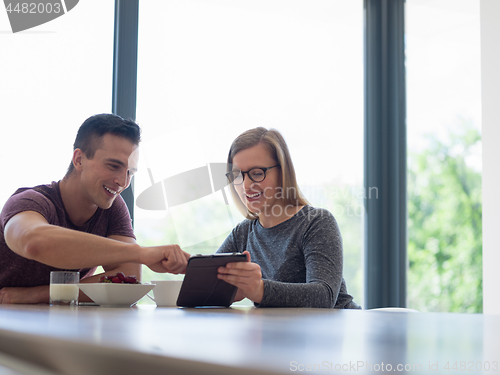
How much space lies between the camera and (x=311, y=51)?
3225mm

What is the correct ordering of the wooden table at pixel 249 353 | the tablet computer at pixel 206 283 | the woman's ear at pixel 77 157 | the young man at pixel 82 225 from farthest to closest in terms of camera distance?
the woman's ear at pixel 77 157 < the young man at pixel 82 225 < the tablet computer at pixel 206 283 < the wooden table at pixel 249 353

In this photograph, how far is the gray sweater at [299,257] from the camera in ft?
4.39

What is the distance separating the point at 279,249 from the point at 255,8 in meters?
1.89

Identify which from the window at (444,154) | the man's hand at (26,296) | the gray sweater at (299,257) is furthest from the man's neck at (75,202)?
the window at (444,154)

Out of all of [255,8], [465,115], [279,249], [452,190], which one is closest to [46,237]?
[279,249]

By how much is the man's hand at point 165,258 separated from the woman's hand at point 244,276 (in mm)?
197

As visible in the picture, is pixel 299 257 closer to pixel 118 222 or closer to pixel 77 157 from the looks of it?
pixel 118 222

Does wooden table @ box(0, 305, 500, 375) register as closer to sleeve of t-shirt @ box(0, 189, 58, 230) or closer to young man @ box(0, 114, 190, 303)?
young man @ box(0, 114, 190, 303)

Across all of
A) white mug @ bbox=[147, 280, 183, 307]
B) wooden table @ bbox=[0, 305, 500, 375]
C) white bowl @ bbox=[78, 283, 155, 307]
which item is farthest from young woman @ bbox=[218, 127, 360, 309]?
wooden table @ bbox=[0, 305, 500, 375]

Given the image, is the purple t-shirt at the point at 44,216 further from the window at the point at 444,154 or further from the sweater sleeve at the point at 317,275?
the window at the point at 444,154

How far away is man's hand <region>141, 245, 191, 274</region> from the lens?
1318mm

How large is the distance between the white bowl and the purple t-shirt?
445mm

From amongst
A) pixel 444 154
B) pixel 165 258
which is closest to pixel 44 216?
pixel 165 258

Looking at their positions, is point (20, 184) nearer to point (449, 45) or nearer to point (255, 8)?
point (255, 8)
